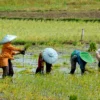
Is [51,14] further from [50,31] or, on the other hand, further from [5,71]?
[5,71]

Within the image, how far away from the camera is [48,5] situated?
30.0m

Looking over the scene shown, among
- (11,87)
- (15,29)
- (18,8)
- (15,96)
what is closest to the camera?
(15,96)

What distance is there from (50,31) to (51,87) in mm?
9800

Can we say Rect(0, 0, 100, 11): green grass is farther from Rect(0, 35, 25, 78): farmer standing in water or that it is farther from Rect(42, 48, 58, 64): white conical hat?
Rect(0, 35, 25, 78): farmer standing in water

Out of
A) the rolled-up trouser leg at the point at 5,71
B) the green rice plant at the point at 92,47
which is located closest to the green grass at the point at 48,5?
the green rice plant at the point at 92,47

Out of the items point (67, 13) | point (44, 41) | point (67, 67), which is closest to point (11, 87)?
point (67, 67)

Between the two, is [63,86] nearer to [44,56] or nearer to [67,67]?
[44,56]

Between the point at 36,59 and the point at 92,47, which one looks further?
the point at 92,47

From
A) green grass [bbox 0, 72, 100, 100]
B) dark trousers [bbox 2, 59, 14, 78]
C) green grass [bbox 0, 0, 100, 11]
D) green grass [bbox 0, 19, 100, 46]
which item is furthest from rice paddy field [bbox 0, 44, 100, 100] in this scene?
green grass [bbox 0, 0, 100, 11]

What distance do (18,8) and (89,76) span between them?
18456 mm

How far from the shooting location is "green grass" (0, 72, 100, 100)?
27.2ft

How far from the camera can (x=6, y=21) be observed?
2170cm

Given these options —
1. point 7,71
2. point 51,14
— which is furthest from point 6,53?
point 51,14

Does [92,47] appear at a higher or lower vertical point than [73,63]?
lower
